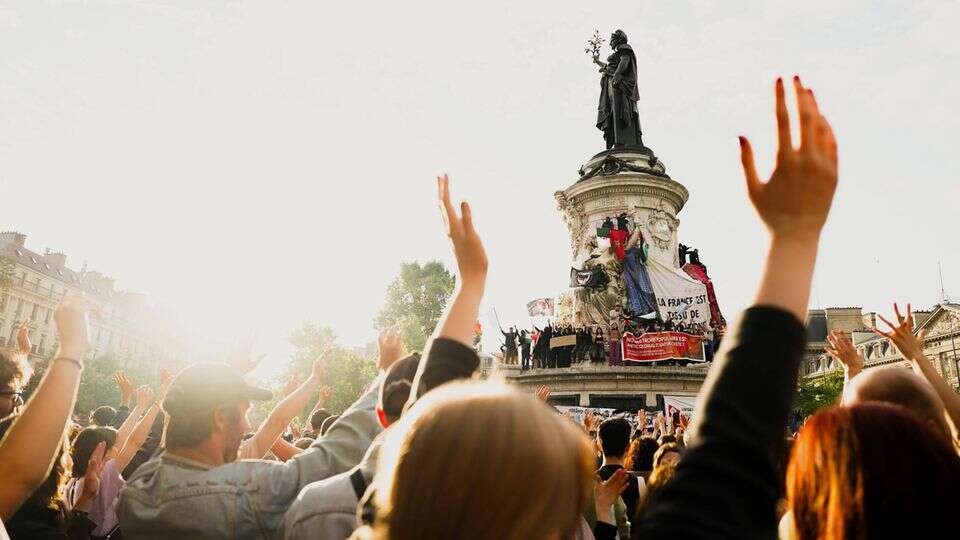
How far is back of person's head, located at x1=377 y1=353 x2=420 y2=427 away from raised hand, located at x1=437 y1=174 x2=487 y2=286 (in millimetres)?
635

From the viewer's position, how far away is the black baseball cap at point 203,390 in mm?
2877

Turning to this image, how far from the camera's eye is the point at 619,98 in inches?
1236

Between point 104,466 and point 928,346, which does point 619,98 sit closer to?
point 104,466

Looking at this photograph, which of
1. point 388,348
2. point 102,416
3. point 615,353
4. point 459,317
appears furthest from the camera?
point 615,353

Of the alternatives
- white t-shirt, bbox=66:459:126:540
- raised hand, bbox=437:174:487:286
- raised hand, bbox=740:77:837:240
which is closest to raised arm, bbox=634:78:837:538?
raised hand, bbox=740:77:837:240

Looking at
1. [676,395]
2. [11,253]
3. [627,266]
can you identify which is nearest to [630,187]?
[627,266]

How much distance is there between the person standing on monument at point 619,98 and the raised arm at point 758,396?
3047 centimetres

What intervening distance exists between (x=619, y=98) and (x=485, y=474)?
106 feet

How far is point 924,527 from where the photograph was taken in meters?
1.32

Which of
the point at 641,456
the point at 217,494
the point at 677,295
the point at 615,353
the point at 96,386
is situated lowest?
the point at 96,386

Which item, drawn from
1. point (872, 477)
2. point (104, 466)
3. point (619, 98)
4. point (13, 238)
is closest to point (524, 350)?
point (619, 98)

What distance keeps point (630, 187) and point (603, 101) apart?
6.02 metres

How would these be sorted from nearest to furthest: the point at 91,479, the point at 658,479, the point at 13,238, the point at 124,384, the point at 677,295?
the point at 658,479
the point at 91,479
the point at 124,384
the point at 677,295
the point at 13,238

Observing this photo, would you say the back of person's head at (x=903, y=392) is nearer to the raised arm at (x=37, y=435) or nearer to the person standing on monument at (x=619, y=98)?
the raised arm at (x=37, y=435)
